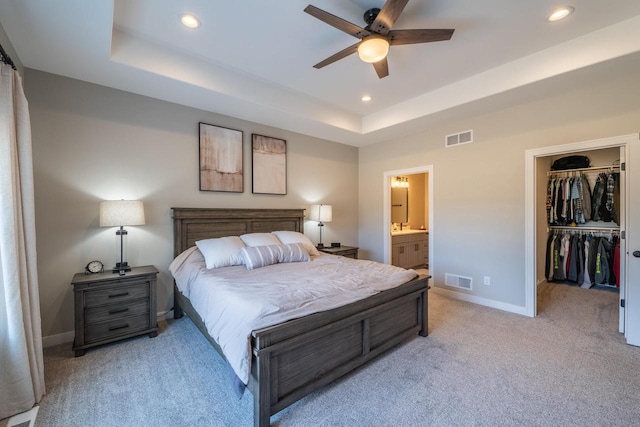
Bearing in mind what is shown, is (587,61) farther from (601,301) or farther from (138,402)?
(138,402)

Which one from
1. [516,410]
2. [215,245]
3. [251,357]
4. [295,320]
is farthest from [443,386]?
[215,245]

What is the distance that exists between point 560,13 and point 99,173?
462cm

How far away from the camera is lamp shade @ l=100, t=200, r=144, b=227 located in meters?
2.67

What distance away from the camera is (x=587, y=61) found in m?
2.52

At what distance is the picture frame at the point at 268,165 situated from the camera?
4.07 m

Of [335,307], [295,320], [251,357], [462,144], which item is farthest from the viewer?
[462,144]

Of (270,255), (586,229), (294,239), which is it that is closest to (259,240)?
(270,255)

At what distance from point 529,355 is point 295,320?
7.43 feet

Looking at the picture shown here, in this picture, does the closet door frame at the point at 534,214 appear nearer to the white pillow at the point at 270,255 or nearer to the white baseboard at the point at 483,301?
the white baseboard at the point at 483,301

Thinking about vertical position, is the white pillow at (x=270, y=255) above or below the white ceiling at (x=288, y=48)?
below

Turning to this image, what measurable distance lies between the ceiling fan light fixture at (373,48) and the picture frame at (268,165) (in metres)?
2.24

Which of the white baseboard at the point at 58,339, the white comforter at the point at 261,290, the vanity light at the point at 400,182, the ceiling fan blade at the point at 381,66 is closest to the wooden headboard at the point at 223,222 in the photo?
the white comforter at the point at 261,290

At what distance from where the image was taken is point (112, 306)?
8.50ft

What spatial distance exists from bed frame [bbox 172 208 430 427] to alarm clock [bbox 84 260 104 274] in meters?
0.73
